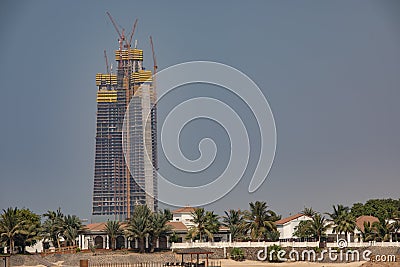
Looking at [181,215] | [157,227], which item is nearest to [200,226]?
[157,227]

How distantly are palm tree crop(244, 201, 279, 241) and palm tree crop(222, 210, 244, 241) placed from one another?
104 inches

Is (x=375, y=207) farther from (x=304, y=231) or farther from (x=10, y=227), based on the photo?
(x=10, y=227)

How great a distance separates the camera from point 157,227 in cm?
7000

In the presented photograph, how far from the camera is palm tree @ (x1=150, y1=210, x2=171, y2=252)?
6994 cm

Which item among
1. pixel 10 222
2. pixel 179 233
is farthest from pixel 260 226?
pixel 10 222

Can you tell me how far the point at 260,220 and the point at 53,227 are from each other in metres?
20.8

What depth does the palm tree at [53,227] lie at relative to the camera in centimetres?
7144

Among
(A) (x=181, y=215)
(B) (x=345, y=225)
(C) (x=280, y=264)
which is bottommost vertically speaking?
(C) (x=280, y=264)

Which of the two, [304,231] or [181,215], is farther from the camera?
[181,215]

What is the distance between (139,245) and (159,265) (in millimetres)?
9546

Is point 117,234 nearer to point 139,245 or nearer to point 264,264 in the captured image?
point 139,245

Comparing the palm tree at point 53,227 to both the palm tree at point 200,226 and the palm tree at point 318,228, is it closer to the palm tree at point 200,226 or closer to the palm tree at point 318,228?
the palm tree at point 200,226

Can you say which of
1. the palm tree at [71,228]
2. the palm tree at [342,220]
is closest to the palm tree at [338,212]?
the palm tree at [342,220]

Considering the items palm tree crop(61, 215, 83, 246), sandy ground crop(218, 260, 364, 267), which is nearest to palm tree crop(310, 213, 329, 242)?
sandy ground crop(218, 260, 364, 267)
